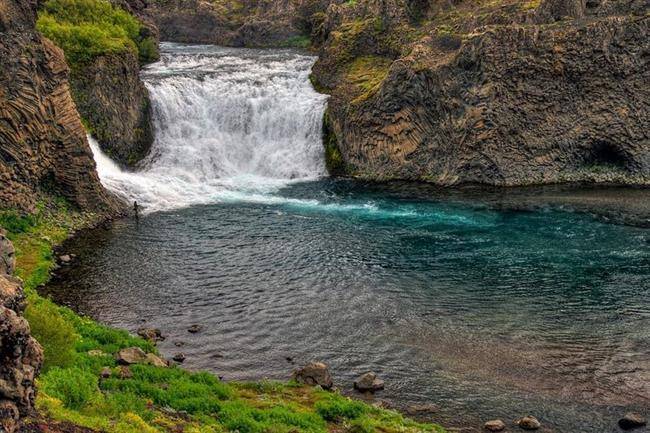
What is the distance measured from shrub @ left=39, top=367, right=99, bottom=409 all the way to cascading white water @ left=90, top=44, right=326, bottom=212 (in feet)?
137

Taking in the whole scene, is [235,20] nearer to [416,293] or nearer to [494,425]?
[416,293]

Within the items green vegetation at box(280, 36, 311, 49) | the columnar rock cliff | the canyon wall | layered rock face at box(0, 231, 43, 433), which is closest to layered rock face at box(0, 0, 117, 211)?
the canyon wall

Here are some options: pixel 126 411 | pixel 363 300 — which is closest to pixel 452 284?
pixel 363 300

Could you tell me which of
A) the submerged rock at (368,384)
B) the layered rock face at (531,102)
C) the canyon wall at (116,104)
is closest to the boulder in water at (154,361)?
the submerged rock at (368,384)

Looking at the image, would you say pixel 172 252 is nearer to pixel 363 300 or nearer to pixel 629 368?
pixel 363 300

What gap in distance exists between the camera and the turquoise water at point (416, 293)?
1074 inches

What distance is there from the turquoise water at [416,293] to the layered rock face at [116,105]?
13.9 meters

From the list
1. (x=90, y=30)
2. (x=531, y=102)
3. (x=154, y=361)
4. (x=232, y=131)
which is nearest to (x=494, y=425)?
(x=154, y=361)

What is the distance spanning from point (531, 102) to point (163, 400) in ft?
170

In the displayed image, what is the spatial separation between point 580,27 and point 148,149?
45.0 meters

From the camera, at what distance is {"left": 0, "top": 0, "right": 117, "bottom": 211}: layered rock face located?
45438 mm

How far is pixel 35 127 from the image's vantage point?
155ft

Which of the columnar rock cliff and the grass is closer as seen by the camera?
the grass

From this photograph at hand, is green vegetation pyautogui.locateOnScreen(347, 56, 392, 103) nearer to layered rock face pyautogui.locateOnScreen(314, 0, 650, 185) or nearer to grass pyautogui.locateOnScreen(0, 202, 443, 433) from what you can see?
layered rock face pyautogui.locateOnScreen(314, 0, 650, 185)
